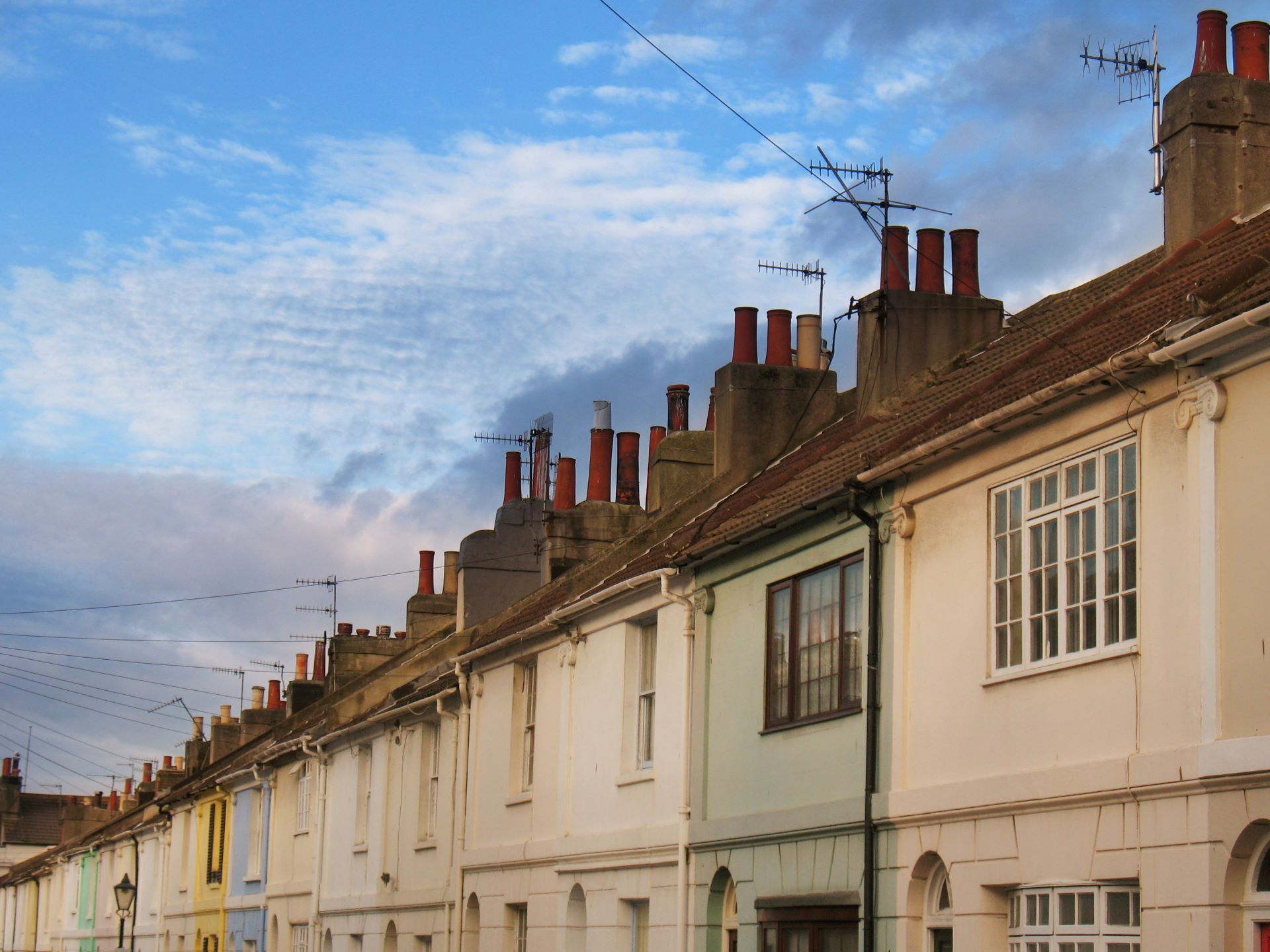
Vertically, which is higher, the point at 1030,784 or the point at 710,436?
the point at 710,436

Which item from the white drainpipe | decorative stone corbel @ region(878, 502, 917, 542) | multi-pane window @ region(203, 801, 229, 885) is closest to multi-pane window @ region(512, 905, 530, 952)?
the white drainpipe

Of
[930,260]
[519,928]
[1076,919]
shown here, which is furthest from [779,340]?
[1076,919]

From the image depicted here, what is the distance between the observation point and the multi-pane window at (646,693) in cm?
1983

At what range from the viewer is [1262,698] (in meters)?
10.1

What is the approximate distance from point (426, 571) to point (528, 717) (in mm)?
20219

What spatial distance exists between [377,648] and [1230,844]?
111 ft

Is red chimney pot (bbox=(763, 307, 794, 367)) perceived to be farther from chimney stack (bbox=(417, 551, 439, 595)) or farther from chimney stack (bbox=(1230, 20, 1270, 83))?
chimney stack (bbox=(417, 551, 439, 595))

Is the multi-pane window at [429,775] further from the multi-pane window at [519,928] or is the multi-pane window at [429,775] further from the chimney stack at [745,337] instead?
the chimney stack at [745,337]

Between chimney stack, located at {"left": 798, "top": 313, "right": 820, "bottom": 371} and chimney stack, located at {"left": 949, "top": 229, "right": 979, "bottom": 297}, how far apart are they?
4886 millimetres

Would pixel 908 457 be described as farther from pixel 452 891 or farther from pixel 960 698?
pixel 452 891

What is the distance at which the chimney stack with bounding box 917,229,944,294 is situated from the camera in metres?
20.4

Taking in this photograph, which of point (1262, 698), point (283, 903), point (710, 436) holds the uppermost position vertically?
point (710, 436)

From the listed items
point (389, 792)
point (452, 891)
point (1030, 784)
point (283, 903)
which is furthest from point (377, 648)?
point (1030, 784)

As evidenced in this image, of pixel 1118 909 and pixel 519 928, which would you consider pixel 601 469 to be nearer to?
pixel 519 928
